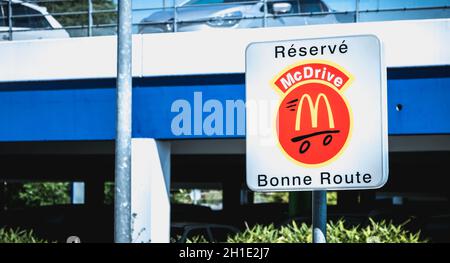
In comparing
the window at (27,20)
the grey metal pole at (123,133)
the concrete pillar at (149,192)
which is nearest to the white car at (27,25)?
the window at (27,20)

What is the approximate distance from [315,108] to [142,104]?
9630 mm

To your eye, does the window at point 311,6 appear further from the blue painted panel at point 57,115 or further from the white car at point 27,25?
the white car at point 27,25

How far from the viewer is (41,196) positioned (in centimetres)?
5247

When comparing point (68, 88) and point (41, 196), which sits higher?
point (68, 88)

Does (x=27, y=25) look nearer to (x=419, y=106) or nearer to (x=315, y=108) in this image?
(x=419, y=106)

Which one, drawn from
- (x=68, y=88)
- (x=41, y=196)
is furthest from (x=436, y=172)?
(x=41, y=196)

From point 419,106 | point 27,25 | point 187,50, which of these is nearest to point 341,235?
point 419,106

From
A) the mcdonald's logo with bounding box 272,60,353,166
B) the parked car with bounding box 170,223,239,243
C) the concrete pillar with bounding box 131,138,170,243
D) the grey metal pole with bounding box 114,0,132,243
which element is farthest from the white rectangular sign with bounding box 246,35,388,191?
the parked car with bounding box 170,223,239,243

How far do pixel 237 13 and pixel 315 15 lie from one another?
6.47 ft

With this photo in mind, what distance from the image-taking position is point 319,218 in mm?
5152

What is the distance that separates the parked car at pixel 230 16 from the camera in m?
14.2

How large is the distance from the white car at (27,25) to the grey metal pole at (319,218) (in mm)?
10465

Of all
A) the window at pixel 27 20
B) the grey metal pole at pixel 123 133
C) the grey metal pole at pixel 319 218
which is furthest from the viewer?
the window at pixel 27 20
